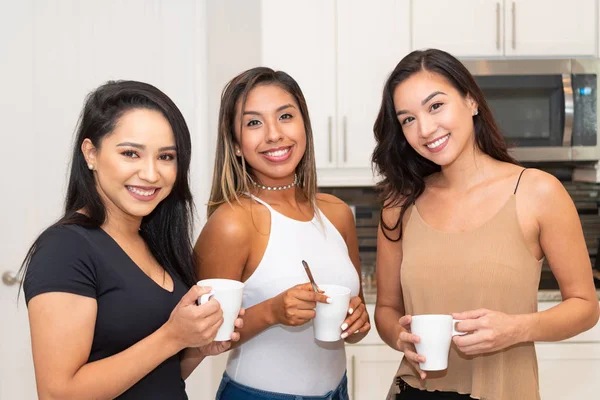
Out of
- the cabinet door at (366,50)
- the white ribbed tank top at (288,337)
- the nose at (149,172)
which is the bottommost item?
the white ribbed tank top at (288,337)

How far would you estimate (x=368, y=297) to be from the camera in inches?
107

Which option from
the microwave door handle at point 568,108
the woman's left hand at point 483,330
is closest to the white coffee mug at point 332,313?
the woman's left hand at point 483,330

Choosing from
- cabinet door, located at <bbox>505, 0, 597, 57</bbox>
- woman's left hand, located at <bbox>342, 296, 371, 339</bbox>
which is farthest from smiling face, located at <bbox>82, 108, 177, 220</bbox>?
cabinet door, located at <bbox>505, 0, 597, 57</bbox>

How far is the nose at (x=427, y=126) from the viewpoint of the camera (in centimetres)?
157

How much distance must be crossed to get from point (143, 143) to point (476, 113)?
0.82 metres

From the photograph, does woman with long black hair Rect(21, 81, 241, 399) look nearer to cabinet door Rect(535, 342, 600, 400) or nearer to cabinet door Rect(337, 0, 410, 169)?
cabinet door Rect(337, 0, 410, 169)

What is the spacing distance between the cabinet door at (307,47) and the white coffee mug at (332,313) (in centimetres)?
158

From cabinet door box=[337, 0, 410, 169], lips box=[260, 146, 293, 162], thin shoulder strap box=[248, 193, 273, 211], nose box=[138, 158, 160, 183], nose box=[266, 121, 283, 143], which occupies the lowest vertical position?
thin shoulder strap box=[248, 193, 273, 211]

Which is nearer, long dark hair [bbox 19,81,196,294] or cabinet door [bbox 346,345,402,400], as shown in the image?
long dark hair [bbox 19,81,196,294]

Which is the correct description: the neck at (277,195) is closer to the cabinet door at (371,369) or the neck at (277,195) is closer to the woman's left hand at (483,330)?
the woman's left hand at (483,330)

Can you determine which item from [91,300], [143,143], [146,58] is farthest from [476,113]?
[146,58]

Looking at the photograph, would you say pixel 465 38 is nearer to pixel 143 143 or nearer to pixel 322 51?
pixel 322 51

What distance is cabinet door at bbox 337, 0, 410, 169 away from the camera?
295cm

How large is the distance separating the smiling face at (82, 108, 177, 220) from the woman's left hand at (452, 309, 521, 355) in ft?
2.15
